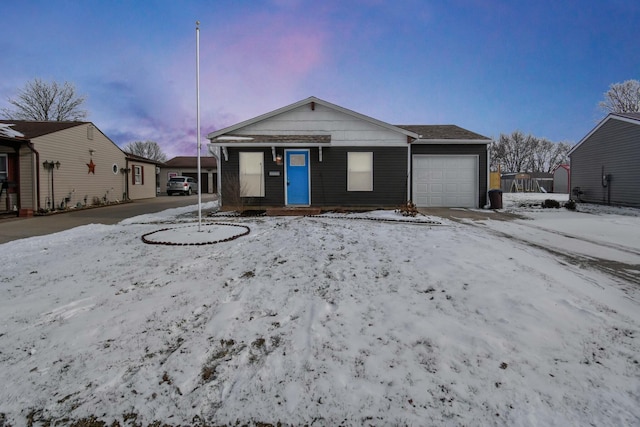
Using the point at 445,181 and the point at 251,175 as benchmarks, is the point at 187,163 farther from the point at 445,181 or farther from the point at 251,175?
the point at 445,181

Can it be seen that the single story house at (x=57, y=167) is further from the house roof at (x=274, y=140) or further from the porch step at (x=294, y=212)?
the porch step at (x=294, y=212)

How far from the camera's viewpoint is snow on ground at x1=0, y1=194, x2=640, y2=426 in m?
1.76

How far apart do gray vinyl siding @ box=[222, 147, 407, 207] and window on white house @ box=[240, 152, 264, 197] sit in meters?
0.15

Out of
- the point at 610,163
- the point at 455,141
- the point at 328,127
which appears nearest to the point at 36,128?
the point at 328,127

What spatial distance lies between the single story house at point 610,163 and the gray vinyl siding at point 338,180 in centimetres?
1019

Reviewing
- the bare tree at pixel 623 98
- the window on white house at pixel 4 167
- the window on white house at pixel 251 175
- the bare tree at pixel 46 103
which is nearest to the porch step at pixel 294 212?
the window on white house at pixel 251 175

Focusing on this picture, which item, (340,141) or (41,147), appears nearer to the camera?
(340,141)

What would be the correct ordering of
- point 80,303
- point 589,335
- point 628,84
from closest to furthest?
1. point 589,335
2. point 80,303
3. point 628,84

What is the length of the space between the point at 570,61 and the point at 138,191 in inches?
999

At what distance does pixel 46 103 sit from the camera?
29.5m

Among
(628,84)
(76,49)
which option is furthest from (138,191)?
(628,84)

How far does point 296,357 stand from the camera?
2.22 m

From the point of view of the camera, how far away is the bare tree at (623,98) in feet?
90.8

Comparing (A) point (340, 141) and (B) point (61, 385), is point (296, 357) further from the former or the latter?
(A) point (340, 141)
